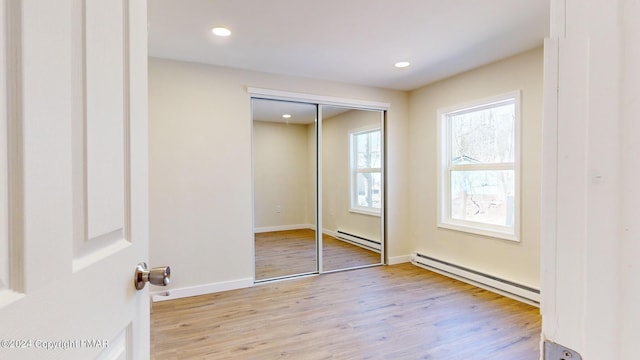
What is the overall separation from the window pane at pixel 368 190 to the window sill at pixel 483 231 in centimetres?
92

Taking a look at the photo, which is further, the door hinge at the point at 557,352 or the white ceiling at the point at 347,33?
the white ceiling at the point at 347,33

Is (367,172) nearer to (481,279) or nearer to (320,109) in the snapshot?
(320,109)

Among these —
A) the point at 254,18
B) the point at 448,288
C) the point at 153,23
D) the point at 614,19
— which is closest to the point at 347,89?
the point at 254,18

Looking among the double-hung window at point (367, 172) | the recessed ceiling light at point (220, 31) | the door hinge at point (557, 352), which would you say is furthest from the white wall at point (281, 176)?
the door hinge at point (557, 352)

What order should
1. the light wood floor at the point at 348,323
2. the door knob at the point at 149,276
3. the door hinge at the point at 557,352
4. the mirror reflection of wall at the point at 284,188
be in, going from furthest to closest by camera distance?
the mirror reflection of wall at the point at 284,188 < the light wood floor at the point at 348,323 < the door knob at the point at 149,276 < the door hinge at the point at 557,352

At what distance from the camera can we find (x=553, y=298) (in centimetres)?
42

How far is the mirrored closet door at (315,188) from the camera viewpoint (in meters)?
3.99

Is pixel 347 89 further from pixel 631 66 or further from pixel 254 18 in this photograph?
pixel 631 66

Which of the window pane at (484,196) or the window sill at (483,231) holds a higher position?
the window pane at (484,196)

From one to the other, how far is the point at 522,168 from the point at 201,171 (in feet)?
10.9

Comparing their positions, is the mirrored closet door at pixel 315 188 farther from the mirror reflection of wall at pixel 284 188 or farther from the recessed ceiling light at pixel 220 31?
the recessed ceiling light at pixel 220 31

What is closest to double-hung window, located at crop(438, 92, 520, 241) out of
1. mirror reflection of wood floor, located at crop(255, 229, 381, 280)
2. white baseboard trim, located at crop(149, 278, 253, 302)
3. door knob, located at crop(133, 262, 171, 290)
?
mirror reflection of wood floor, located at crop(255, 229, 381, 280)

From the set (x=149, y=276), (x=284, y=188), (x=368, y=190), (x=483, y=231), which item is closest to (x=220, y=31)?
(x=284, y=188)

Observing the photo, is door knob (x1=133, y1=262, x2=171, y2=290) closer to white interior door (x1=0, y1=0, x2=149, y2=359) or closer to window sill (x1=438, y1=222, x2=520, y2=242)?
white interior door (x1=0, y1=0, x2=149, y2=359)
